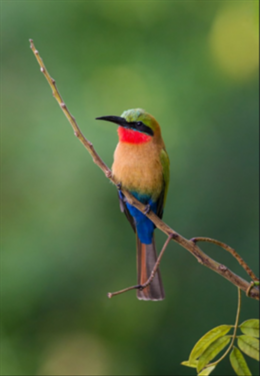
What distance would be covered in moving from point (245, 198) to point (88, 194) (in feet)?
3.40

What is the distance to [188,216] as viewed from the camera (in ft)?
10.2

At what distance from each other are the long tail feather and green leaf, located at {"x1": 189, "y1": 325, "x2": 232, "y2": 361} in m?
0.49

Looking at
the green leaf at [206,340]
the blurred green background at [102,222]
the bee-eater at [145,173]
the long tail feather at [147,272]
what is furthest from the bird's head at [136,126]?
the blurred green background at [102,222]

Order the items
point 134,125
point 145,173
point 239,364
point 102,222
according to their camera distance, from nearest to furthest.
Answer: point 239,364, point 134,125, point 145,173, point 102,222

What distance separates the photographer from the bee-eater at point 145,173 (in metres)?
1.48

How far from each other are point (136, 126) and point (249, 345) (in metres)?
0.75

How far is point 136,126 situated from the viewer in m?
1.42

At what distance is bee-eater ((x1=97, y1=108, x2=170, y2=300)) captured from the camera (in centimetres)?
148

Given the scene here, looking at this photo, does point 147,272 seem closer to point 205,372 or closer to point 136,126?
point 136,126

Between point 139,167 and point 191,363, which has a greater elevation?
point 139,167

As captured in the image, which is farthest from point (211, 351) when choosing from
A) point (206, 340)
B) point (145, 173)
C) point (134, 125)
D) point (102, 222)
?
point (102, 222)

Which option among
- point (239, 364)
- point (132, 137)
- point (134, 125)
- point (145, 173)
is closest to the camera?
point (239, 364)

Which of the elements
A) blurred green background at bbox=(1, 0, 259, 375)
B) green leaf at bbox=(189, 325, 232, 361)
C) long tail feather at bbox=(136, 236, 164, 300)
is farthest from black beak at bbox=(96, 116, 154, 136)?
blurred green background at bbox=(1, 0, 259, 375)

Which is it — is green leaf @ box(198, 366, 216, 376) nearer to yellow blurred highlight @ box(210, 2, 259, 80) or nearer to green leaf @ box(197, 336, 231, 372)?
green leaf @ box(197, 336, 231, 372)
